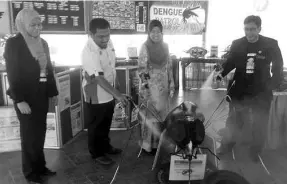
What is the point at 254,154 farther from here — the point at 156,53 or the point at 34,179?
the point at 34,179

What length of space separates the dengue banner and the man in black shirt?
3041 mm

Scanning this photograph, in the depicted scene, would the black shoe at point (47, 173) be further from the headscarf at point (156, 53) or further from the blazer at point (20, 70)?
the headscarf at point (156, 53)

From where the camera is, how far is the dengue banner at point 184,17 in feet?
17.9

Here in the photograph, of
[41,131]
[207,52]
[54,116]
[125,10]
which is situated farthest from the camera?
[207,52]

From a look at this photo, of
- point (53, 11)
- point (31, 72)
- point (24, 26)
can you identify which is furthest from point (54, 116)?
point (53, 11)

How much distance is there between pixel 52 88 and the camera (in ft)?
7.49

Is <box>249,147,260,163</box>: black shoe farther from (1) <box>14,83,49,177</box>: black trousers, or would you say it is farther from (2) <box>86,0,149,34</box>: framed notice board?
(2) <box>86,0,149,34</box>: framed notice board

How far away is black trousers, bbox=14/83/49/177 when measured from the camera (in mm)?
2109

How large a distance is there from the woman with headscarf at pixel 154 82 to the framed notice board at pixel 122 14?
2.08m

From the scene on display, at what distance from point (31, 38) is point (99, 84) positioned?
645 mm

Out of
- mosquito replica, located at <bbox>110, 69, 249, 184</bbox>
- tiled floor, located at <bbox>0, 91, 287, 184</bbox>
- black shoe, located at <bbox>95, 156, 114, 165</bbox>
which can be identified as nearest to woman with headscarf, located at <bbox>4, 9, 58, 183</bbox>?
tiled floor, located at <bbox>0, 91, 287, 184</bbox>

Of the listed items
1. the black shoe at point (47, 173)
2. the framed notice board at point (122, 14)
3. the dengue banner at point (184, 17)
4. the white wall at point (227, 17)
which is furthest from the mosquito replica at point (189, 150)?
the white wall at point (227, 17)

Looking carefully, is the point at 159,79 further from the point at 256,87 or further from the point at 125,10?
the point at 125,10

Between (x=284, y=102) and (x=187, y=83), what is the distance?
3009 mm
